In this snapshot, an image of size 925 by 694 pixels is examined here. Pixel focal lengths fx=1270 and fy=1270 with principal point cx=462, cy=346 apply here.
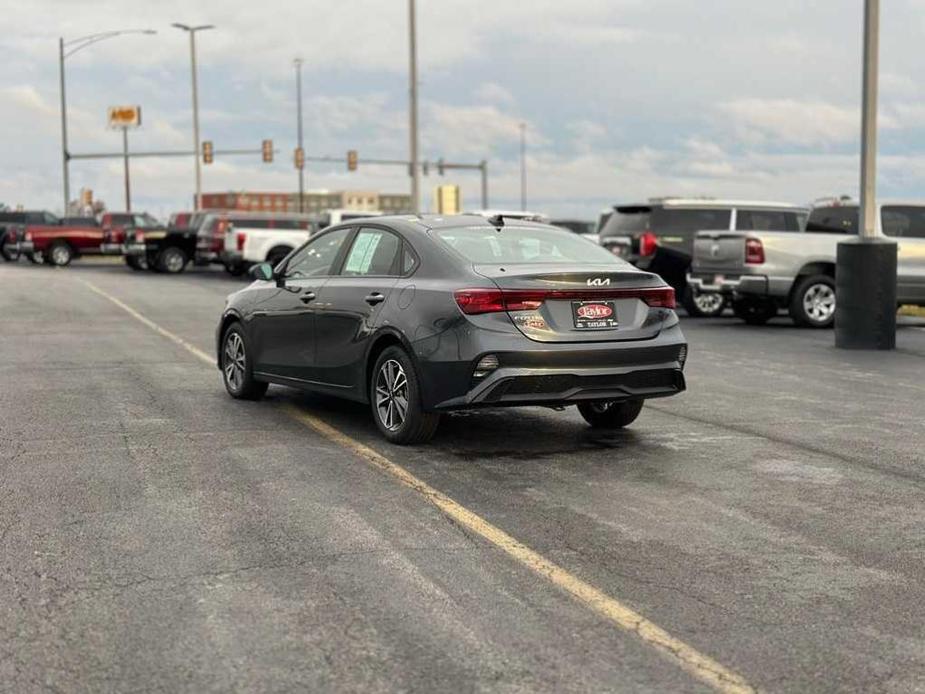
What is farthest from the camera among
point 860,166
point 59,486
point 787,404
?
point 860,166

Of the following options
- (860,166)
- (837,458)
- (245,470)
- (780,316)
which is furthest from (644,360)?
(780,316)

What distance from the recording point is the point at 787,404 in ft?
35.0

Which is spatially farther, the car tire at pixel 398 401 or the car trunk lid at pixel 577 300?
the car tire at pixel 398 401

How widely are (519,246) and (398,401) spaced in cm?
136

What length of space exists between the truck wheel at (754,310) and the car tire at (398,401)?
13.0m

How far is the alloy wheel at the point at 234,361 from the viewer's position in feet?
35.1

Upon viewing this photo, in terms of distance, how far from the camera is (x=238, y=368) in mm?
10734

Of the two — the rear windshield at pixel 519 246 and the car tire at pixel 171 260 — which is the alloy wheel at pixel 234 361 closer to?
the rear windshield at pixel 519 246

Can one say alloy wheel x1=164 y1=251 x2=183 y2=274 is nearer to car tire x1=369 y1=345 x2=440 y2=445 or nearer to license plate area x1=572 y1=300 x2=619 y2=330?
car tire x1=369 y1=345 x2=440 y2=445

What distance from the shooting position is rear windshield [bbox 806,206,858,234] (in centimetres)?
2058

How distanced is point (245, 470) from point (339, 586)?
8.51 ft

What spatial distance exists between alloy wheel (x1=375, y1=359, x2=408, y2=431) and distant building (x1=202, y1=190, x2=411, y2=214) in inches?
5995

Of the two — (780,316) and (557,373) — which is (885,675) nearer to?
(557,373)

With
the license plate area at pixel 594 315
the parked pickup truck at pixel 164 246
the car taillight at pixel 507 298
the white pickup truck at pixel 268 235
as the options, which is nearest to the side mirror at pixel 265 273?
the car taillight at pixel 507 298
